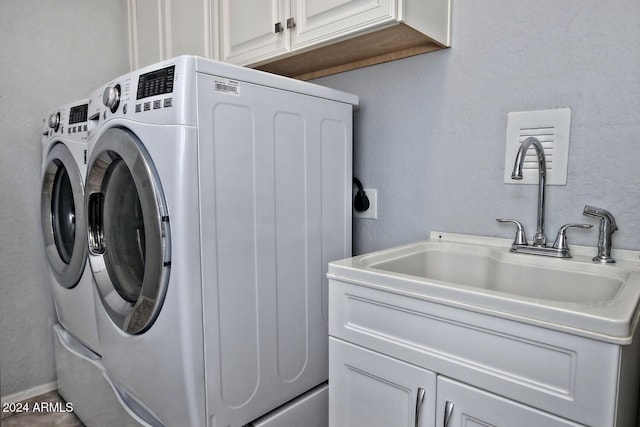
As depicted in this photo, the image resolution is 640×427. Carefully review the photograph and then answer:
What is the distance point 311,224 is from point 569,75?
96cm

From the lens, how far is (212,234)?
1.08 meters

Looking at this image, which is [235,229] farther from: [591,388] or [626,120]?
[626,120]

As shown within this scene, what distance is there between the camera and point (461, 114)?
1.40 meters

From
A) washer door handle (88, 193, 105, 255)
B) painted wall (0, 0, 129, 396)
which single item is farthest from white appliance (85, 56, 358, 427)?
painted wall (0, 0, 129, 396)

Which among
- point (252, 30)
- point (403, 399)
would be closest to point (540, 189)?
point (403, 399)

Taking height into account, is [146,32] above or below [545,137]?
above

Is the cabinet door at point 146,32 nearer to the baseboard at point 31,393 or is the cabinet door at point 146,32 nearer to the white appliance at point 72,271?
the white appliance at point 72,271

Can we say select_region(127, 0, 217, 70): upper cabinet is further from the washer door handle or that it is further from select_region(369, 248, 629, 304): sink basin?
select_region(369, 248, 629, 304): sink basin

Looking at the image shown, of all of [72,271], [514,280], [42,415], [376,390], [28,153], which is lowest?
[42,415]

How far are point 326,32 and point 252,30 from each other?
0.41 m

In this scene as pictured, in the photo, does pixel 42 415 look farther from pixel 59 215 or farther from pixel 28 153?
pixel 28 153

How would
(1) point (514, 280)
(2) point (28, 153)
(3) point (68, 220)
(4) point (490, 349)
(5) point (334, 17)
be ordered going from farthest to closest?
(2) point (28, 153) → (3) point (68, 220) → (5) point (334, 17) → (1) point (514, 280) → (4) point (490, 349)

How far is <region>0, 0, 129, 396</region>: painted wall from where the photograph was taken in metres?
1.98

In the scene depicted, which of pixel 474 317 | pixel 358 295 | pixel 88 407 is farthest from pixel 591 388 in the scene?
pixel 88 407
